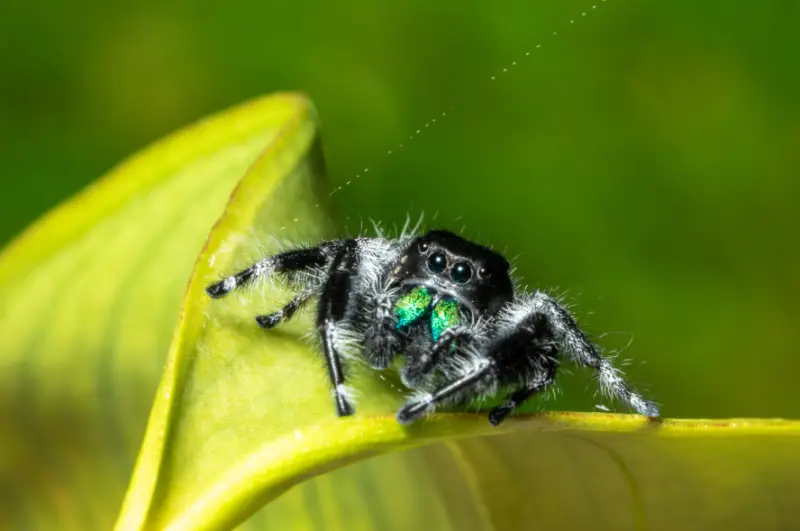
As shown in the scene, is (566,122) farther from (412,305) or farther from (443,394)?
(443,394)

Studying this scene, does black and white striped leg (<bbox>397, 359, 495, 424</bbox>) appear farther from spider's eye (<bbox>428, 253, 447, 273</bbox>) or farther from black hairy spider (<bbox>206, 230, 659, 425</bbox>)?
spider's eye (<bbox>428, 253, 447, 273</bbox>)

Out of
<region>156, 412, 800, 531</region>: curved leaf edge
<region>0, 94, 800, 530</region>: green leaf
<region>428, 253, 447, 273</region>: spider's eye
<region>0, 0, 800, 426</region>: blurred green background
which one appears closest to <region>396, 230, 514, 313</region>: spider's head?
<region>428, 253, 447, 273</region>: spider's eye

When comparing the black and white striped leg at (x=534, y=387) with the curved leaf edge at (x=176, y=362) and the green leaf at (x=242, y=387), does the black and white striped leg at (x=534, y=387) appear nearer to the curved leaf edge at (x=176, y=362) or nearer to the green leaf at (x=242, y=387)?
the green leaf at (x=242, y=387)

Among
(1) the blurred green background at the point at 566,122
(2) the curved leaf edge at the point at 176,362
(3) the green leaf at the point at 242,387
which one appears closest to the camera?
(2) the curved leaf edge at the point at 176,362

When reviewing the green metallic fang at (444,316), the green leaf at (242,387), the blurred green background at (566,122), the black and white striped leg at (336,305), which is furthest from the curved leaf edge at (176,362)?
the blurred green background at (566,122)

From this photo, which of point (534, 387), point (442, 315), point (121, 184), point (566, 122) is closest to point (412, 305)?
point (442, 315)

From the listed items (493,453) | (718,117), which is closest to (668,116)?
(718,117)

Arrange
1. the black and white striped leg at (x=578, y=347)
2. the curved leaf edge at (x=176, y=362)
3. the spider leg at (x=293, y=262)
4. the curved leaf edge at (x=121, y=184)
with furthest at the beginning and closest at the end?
the black and white striped leg at (x=578, y=347) < the spider leg at (x=293, y=262) < the curved leaf edge at (x=121, y=184) < the curved leaf edge at (x=176, y=362)

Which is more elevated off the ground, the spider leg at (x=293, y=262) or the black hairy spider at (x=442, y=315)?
the spider leg at (x=293, y=262)
